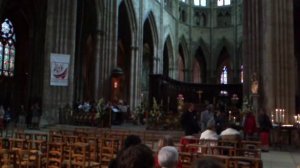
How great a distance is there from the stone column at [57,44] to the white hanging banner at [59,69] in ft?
4.35

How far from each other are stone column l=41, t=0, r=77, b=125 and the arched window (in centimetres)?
1718

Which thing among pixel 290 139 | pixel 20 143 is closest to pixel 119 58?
pixel 290 139

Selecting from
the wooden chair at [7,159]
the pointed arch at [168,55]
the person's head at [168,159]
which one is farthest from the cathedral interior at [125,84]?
the person's head at [168,159]

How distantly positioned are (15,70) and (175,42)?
63.5ft

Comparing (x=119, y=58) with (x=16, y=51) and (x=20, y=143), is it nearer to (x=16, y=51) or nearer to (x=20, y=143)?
(x=16, y=51)

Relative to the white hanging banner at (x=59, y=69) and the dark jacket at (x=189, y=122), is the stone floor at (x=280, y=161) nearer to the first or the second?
the dark jacket at (x=189, y=122)

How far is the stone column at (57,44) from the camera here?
23391mm

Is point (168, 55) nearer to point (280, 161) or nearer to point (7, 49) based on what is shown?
point (7, 49)

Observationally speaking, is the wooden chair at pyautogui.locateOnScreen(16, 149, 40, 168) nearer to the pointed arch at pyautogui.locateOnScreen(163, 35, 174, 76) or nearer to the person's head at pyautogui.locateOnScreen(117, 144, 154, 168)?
the person's head at pyautogui.locateOnScreen(117, 144, 154, 168)

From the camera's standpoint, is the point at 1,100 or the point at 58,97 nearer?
the point at 58,97

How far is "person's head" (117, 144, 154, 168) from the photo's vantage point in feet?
8.55

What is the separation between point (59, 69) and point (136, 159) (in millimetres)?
20349

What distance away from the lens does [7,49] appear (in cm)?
4000

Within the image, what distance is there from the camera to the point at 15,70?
40.1m
